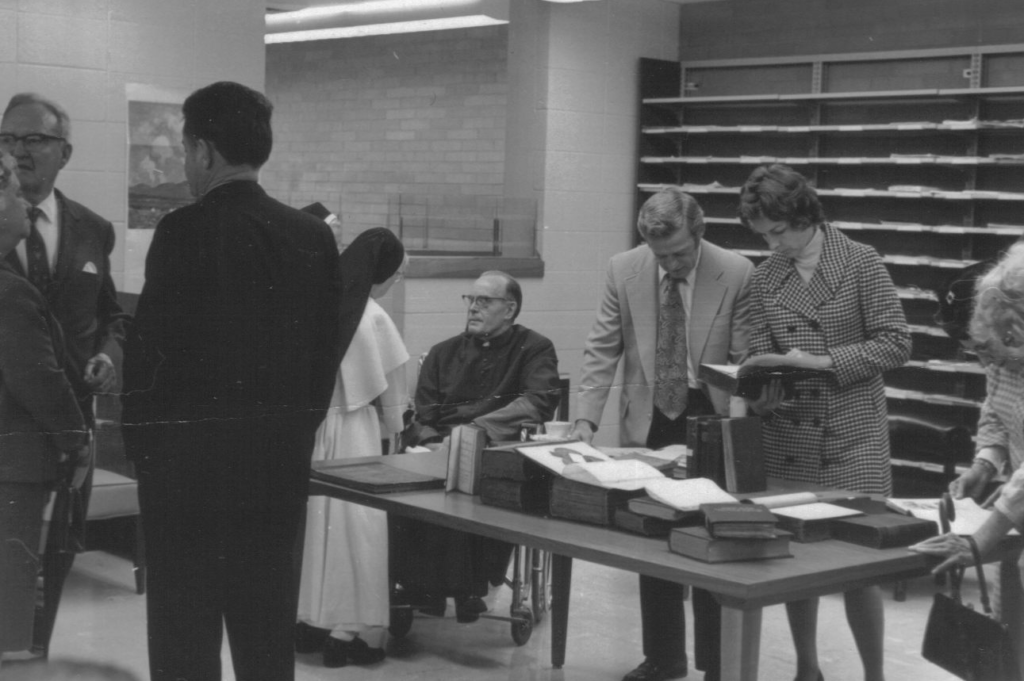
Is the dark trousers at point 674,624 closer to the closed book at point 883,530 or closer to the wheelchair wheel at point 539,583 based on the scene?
the wheelchair wheel at point 539,583

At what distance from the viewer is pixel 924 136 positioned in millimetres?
2725

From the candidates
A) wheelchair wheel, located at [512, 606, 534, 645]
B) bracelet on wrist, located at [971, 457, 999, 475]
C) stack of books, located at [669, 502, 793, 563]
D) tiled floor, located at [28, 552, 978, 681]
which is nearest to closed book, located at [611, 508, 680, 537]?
stack of books, located at [669, 502, 793, 563]

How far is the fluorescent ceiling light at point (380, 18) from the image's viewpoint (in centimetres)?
173

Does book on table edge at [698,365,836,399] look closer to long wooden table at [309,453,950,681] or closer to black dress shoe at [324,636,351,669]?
long wooden table at [309,453,950,681]

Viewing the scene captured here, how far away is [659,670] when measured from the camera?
10.4ft

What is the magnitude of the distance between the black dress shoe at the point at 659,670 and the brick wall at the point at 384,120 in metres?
1.63

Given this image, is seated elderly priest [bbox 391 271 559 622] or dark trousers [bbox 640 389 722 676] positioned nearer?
seated elderly priest [bbox 391 271 559 622]

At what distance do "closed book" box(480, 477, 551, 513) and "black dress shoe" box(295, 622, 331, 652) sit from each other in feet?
1.79

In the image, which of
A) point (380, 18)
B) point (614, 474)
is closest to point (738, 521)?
point (614, 474)

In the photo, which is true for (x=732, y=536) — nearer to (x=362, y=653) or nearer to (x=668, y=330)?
(x=668, y=330)

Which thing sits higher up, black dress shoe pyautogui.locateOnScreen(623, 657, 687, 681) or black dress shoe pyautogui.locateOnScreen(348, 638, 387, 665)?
black dress shoe pyautogui.locateOnScreen(348, 638, 387, 665)

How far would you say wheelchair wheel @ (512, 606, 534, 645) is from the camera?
3.25m

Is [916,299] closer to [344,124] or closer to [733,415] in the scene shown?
[733,415]

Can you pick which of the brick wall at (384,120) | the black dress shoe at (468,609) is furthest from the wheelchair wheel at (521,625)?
the brick wall at (384,120)
